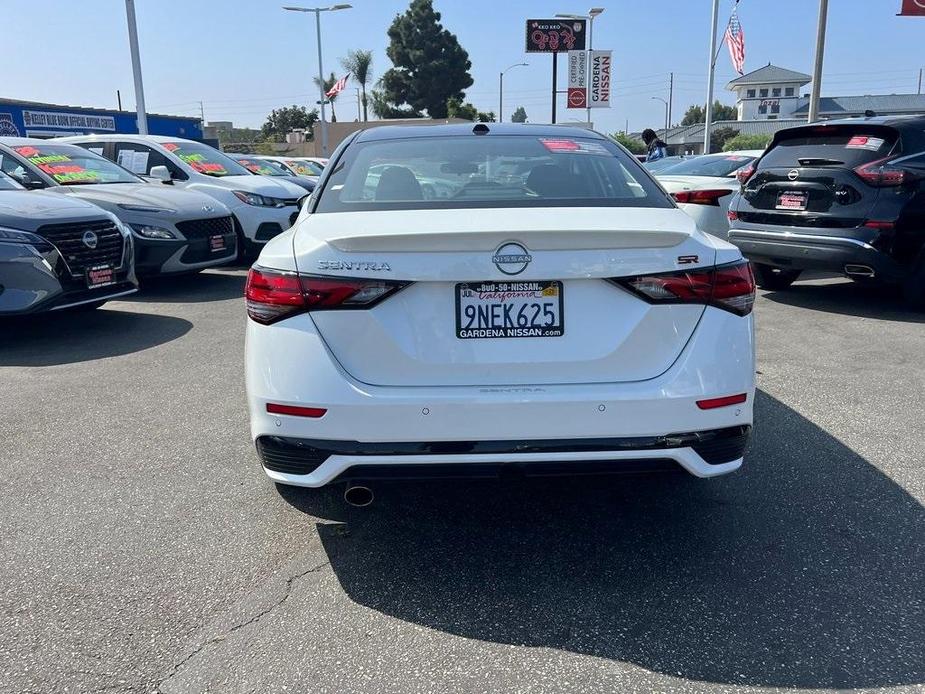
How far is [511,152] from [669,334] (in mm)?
1338

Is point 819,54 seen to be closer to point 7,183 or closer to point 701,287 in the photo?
point 7,183

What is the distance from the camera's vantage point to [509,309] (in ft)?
8.23

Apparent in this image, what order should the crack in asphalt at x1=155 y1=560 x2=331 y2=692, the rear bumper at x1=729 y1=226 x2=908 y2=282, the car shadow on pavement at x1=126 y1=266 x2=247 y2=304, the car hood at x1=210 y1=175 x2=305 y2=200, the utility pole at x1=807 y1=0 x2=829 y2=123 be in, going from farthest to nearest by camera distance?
the utility pole at x1=807 y1=0 x2=829 y2=123
the car hood at x1=210 y1=175 x2=305 y2=200
the car shadow on pavement at x1=126 y1=266 x2=247 y2=304
the rear bumper at x1=729 y1=226 x2=908 y2=282
the crack in asphalt at x1=155 y1=560 x2=331 y2=692

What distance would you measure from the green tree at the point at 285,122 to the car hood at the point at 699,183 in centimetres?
7403

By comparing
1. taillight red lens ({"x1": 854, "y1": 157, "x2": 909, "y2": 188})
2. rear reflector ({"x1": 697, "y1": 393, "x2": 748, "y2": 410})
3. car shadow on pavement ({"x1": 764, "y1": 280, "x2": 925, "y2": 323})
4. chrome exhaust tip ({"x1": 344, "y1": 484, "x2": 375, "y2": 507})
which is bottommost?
car shadow on pavement ({"x1": 764, "y1": 280, "x2": 925, "y2": 323})

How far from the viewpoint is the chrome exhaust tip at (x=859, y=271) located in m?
6.70

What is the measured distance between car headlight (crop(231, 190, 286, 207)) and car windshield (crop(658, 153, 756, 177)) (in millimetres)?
5305

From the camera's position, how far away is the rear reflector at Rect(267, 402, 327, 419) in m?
2.52

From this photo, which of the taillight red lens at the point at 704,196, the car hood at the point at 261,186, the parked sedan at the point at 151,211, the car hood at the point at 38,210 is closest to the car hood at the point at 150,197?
the parked sedan at the point at 151,211

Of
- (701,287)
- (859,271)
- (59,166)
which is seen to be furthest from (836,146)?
(59,166)

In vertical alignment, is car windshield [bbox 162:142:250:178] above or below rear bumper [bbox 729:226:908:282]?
above

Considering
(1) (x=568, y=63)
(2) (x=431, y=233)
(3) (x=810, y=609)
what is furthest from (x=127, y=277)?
(1) (x=568, y=63)

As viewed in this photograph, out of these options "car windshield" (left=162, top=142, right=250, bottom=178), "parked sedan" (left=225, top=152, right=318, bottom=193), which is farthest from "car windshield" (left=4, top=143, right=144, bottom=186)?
"parked sedan" (left=225, top=152, right=318, bottom=193)

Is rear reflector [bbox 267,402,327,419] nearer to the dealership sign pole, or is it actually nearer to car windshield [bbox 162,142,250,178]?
car windshield [bbox 162,142,250,178]
